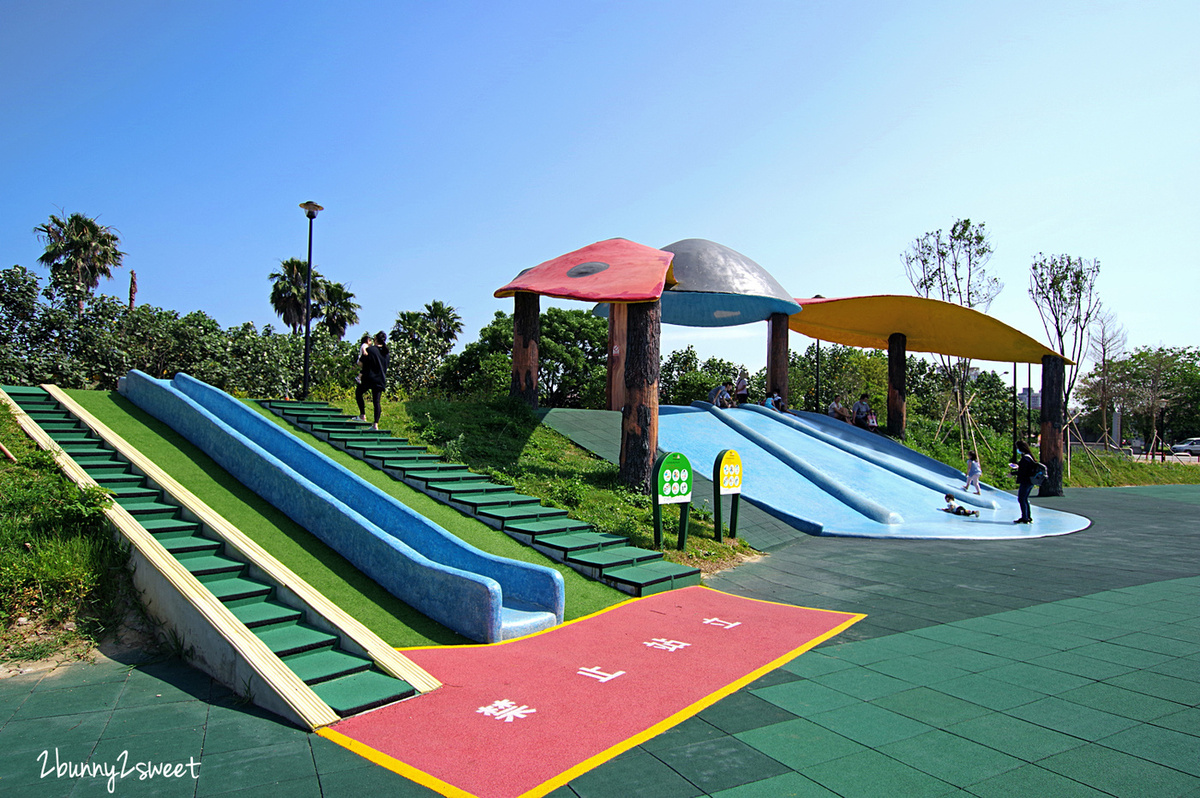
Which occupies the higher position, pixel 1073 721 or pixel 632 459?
pixel 632 459

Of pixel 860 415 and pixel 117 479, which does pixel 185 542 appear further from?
pixel 860 415

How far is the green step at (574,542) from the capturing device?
8.38 metres

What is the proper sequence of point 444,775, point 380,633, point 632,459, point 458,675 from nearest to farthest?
point 444,775 → point 458,675 → point 380,633 → point 632,459

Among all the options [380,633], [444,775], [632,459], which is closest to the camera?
[444,775]

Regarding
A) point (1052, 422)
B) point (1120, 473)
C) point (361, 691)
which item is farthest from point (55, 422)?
point (1120, 473)

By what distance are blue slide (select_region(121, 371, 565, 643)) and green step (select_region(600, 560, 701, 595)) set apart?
133 cm

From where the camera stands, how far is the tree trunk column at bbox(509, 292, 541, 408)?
15.1m

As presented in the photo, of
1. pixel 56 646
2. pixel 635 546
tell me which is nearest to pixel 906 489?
pixel 635 546

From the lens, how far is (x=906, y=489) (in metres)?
16.6

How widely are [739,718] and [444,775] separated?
196 cm

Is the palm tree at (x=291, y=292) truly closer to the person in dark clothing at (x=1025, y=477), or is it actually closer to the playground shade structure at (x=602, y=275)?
the playground shade structure at (x=602, y=275)

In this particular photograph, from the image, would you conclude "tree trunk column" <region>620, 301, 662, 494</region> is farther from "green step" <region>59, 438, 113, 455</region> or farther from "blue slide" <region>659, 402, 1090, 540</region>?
"green step" <region>59, 438, 113, 455</region>

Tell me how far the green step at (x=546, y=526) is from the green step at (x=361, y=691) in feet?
12.7

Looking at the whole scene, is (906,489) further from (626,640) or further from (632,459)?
(626,640)
